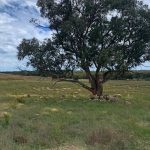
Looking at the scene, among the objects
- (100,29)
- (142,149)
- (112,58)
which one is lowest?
(142,149)

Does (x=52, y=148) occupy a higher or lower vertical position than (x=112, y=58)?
lower

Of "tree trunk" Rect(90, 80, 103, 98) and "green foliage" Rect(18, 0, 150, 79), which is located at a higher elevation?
"green foliage" Rect(18, 0, 150, 79)

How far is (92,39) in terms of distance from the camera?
42.9m

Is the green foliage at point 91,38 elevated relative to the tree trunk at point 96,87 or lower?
elevated

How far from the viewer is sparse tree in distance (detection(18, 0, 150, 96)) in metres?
42.2

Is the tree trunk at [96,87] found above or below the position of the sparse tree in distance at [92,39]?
below

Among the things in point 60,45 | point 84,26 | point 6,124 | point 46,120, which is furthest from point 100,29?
point 6,124

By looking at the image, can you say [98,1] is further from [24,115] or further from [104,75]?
[24,115]

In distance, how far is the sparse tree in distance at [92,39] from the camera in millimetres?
42188

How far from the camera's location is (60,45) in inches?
1750

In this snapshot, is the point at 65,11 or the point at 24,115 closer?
the point at 24,115

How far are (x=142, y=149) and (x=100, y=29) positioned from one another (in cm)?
2657

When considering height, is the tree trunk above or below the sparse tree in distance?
below

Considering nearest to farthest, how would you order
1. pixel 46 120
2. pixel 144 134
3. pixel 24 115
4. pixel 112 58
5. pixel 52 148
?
pixel 52 148
pixel 144 134
pixel 46 120
pixel 24 115
pixel 112 58
